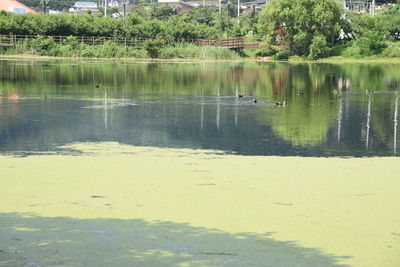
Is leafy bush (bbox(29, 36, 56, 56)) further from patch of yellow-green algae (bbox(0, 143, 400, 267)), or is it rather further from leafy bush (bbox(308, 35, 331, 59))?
patch of yellow-green algae (bbox(0, 143, 400, 267))

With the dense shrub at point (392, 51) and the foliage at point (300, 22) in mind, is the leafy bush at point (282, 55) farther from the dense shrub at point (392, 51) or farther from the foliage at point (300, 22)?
the dense shrub at point (392, 51)

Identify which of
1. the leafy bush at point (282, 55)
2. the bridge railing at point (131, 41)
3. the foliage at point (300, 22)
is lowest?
the leafy bush at point (282, 55)

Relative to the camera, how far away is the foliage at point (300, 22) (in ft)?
240

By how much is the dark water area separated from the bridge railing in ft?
123

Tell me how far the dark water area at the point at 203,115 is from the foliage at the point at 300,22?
37.3 meters

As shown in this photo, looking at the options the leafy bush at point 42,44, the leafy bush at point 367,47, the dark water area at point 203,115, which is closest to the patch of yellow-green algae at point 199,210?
the dark water area at point 203,115

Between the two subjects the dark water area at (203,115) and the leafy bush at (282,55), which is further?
the leafy bush at (282,55)

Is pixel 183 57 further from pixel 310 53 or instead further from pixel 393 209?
pixel 393 209

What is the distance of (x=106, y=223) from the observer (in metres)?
8.68

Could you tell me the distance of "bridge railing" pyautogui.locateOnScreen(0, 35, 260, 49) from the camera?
72.4m

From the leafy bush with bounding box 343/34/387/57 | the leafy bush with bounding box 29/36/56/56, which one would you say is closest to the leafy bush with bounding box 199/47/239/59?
the leafy bush with bounding box 343/34/387/57

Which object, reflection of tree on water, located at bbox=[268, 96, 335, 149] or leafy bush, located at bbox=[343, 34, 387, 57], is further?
leafy bush, located at bbox=[343, 34, 387, 57]

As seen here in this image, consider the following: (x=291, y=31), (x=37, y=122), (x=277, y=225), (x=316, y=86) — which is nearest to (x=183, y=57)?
(x=291, y=31)

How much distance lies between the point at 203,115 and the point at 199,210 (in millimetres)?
12397
